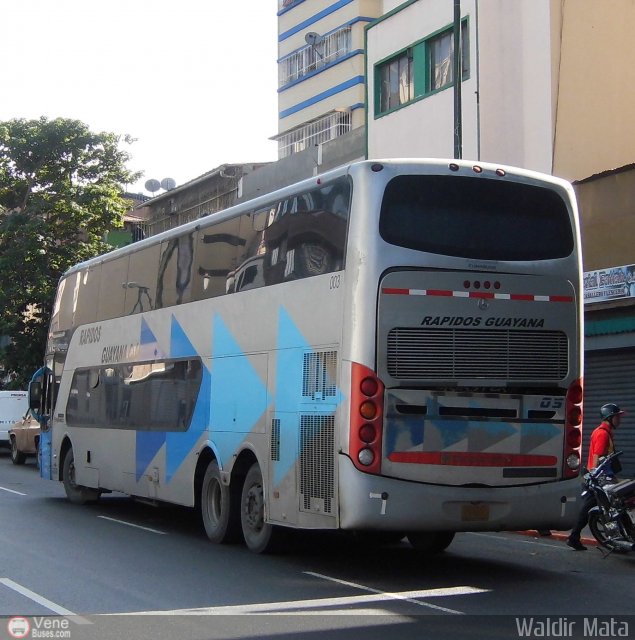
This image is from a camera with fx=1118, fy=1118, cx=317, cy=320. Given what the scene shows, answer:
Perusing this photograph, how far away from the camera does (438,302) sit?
1073 cm

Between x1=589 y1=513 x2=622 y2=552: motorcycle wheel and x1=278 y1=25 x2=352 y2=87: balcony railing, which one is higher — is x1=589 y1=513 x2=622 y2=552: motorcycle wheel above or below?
below

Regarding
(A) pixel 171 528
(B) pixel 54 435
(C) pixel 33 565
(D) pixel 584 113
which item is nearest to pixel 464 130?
(D) pixel 584 113

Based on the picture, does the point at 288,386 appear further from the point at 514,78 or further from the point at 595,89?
the point at 514,78

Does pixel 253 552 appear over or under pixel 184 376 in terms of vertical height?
under

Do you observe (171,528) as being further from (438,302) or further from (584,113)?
(584,113)

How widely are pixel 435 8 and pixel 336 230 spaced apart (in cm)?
1753

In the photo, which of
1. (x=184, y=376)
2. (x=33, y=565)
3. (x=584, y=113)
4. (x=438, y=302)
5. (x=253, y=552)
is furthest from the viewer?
(x=584, y=113)

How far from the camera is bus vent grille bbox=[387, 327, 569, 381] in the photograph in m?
10.7

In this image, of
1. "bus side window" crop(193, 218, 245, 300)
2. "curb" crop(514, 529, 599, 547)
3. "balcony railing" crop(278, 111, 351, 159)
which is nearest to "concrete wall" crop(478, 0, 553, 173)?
"curb" crop(514, 529, 599, 547)

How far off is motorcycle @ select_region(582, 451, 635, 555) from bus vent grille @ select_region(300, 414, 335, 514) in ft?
11.2

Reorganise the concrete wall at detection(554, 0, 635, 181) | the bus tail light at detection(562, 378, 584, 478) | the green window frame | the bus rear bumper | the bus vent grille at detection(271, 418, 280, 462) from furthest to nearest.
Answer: the green window frame, the concrete wall at detection(554, 0, 635, 181), the bus vent grille at detection(271, 418, 280, 462), the bus tail light at detection(562, 378, 584, 478), the bus rear bumper

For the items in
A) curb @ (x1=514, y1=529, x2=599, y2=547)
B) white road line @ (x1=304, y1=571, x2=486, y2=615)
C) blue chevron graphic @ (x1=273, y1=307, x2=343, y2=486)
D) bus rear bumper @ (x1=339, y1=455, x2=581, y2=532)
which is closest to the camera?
white road line @ (x1=304, y1=571, x2=486, y2=615)

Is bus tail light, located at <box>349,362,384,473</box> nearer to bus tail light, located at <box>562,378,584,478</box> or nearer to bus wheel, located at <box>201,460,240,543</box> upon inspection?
bus tail light, located at <box>562,378,584,478</box>

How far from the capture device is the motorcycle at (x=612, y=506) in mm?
12117
